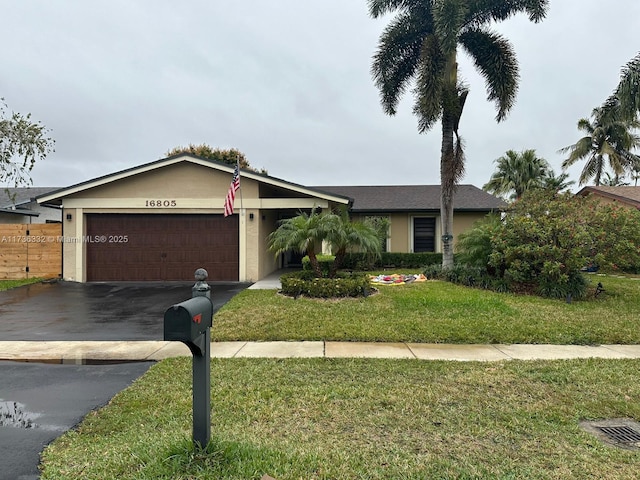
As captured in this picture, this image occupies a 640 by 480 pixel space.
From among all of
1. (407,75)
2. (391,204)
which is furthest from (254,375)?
(391,204)

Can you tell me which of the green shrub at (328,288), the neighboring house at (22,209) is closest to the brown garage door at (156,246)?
the neighboring house at (22,209)

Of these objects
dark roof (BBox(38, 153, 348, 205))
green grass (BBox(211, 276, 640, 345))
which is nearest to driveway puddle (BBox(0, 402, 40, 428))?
green grass (BBox(211, 276, 640, 345))

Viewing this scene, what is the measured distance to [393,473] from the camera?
2674 mm

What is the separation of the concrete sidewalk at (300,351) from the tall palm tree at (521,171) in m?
23.2

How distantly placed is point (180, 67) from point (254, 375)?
17.3 metres

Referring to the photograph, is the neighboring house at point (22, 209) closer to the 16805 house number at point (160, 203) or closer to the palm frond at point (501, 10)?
the 16805 house number at point (160, 203)

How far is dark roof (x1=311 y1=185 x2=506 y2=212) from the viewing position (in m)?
18.7

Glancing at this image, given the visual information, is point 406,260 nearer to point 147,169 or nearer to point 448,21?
point 448,21

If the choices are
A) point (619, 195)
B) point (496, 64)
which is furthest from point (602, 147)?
point (496, 64)

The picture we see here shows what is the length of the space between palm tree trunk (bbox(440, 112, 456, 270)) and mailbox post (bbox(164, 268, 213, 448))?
11.9 metres

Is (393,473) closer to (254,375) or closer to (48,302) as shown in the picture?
(254,375)

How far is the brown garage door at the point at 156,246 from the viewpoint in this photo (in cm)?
1398

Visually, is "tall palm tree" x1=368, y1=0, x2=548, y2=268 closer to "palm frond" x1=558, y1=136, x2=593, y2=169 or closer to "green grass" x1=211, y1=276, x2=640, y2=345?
"green grass" x1=211, y1=276, x2=640, y2=345

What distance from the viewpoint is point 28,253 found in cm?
1431
